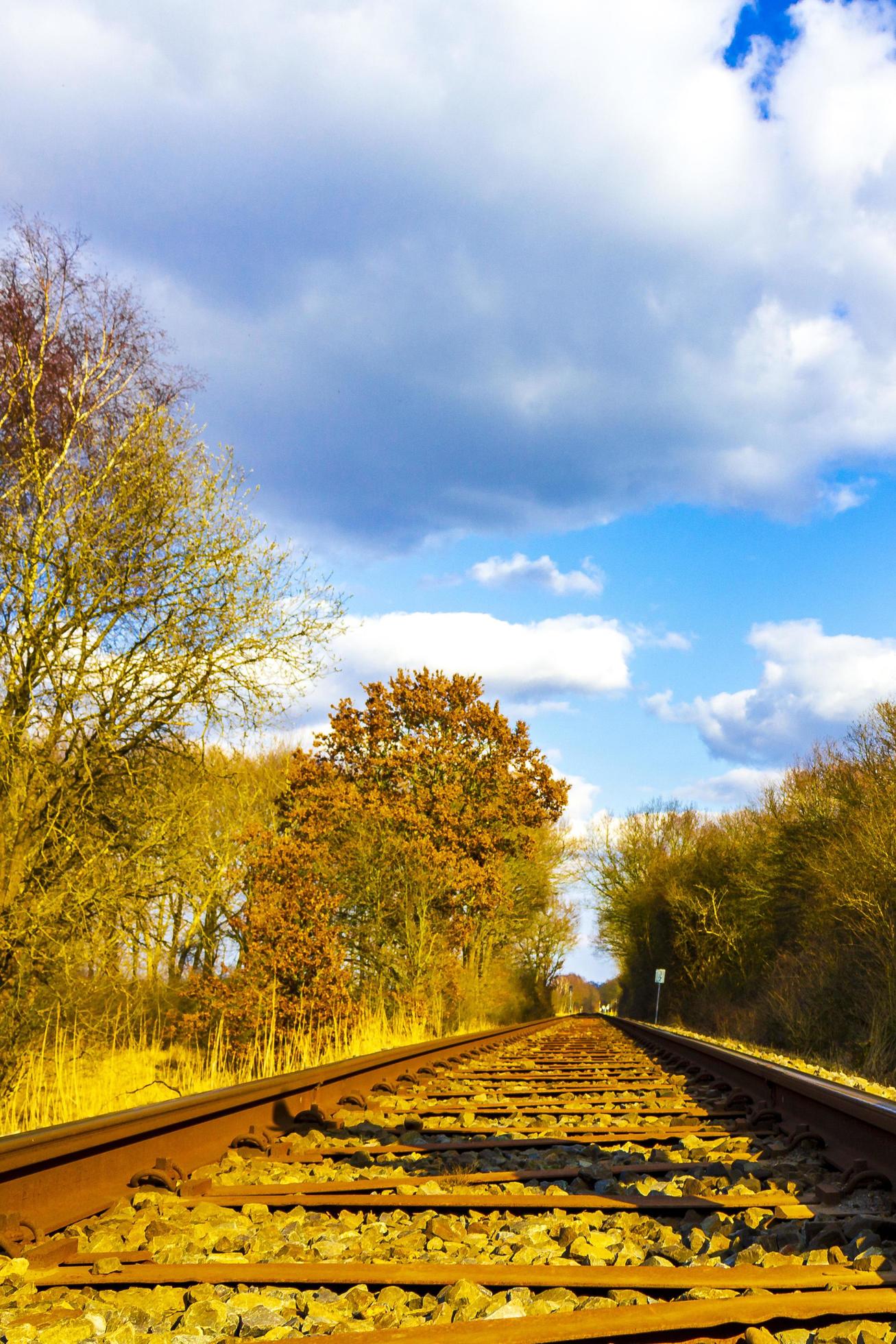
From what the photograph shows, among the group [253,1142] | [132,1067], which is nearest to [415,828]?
[132,1067]

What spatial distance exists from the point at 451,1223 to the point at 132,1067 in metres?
10.6

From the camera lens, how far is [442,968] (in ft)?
65.9

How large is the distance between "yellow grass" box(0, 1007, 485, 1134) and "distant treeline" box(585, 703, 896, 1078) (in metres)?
6.74

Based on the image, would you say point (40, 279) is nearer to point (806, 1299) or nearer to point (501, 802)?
point (806, 1299)

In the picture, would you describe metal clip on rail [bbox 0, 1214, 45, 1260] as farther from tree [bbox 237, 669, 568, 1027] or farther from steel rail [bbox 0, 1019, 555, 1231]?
tree [bbox 237, 669, 568, 1027]

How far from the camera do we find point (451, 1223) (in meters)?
2.73

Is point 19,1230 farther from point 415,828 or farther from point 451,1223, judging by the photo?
point 415,828

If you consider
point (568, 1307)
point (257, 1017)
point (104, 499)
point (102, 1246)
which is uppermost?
point (104, 499)

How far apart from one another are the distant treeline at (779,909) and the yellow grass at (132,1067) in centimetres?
674

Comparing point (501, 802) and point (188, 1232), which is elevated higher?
point (501, 802)

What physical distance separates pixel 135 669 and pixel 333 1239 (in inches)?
322

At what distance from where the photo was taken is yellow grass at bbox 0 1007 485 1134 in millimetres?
6742

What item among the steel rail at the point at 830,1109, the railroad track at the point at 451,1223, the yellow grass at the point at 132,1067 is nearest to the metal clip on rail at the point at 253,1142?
Result: the railroad track at the point at 451,1223

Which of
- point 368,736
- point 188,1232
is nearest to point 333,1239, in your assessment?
point 188,1232
